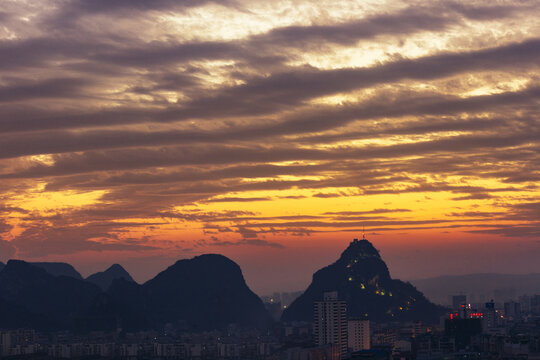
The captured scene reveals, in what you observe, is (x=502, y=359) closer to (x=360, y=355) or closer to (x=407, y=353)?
(x=407, y=353)

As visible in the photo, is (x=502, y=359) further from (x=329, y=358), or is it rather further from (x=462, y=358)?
(x=329, y=358)

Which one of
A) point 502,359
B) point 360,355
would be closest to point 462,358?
point 502,359

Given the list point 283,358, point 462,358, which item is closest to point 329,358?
point 283,358

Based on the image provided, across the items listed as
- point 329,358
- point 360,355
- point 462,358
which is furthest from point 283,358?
point 462,358

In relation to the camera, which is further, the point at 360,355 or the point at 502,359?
the point at 502,359

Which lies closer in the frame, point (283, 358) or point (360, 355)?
point (360, 355)

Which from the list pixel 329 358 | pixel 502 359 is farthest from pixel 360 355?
pixel 502 359

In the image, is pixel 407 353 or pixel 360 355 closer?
pixel 360 355
